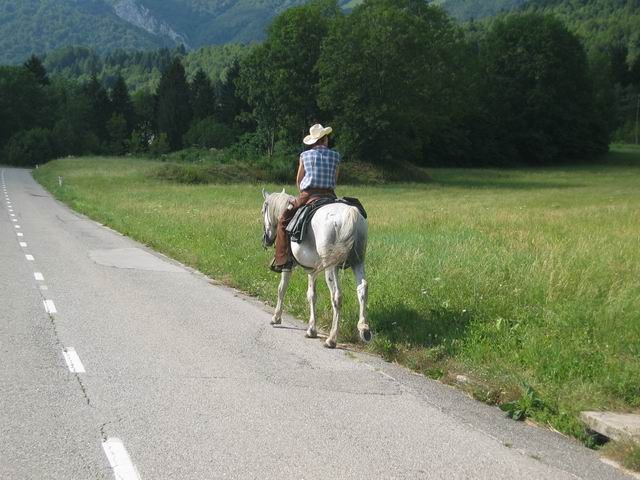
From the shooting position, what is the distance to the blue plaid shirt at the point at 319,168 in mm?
9742

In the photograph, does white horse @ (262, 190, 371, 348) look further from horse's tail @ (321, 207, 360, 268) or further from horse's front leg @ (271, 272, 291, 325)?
horse's front leg @ (271, 272, 291, 325)

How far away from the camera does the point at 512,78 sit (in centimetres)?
8594

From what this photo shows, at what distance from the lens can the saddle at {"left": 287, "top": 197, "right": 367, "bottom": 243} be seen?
9375 mm

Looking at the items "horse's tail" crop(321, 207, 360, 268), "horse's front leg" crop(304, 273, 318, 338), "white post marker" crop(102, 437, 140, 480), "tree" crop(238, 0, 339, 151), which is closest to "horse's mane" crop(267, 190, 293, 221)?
"horse's front leg" crop(304, 273, 318, 338)

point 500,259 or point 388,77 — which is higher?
point 388,77

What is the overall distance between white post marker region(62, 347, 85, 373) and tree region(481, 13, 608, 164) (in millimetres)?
79065

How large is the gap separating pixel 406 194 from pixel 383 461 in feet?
134

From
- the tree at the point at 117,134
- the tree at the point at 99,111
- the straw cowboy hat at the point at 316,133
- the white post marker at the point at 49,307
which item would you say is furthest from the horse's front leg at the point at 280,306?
the tree at the point at 99,111

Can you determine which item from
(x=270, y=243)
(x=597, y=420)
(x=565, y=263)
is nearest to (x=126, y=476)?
(x=597, y=420)

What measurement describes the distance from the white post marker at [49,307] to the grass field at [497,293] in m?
3.27

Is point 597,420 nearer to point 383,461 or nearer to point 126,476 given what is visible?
point 383,461

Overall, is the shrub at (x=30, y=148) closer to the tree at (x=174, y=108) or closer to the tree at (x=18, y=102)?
the tree at (x=18, y=102)

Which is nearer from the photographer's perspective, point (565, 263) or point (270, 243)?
point (270, 243)

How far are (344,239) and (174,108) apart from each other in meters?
116
